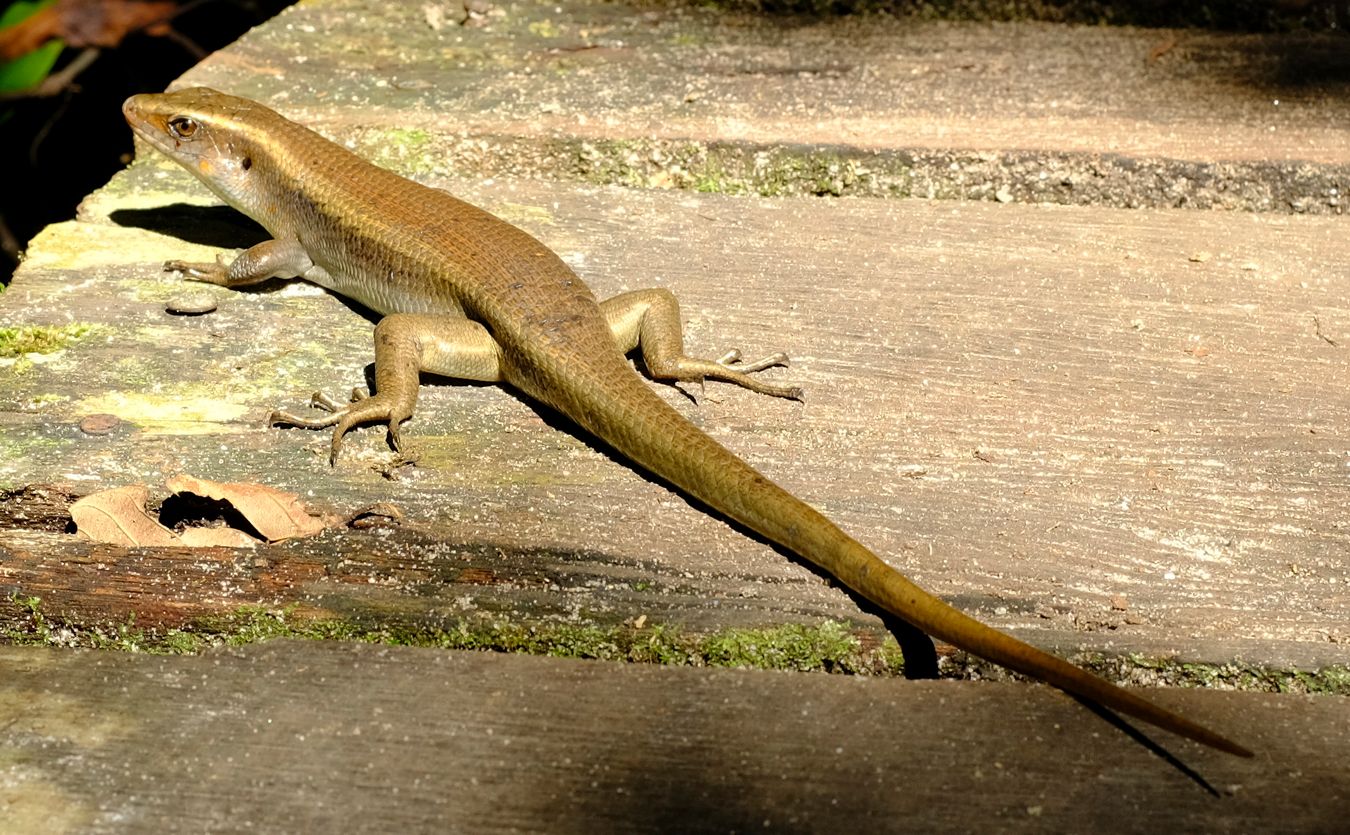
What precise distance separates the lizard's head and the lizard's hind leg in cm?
141

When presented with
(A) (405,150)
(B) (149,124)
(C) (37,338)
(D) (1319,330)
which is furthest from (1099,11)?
(C) (37,338)

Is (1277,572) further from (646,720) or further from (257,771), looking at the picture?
(257,771)

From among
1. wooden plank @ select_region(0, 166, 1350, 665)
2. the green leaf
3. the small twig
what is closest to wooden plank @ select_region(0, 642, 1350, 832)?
wooden plank @ select_region(0, 166, 1350, 665)

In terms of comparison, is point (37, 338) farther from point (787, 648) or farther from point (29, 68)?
point (29, 68)

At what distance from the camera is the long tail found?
1839 mm

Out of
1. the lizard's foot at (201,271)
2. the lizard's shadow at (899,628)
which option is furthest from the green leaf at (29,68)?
the lizard's shadow at (899,628)

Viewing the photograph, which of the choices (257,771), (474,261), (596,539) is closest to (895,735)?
(596,539)

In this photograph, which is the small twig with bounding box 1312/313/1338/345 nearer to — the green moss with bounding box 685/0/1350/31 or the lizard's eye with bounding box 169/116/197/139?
the green moss with bounding box 685/0/1350/31

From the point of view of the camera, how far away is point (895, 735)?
70.4 inches

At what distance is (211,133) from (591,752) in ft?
8.95

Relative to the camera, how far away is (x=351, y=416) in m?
2.67

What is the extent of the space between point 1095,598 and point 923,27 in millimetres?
2555

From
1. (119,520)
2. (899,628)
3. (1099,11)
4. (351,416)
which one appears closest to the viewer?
(899,628)

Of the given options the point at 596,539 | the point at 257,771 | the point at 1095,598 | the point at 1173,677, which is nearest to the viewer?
the point at 257,771
